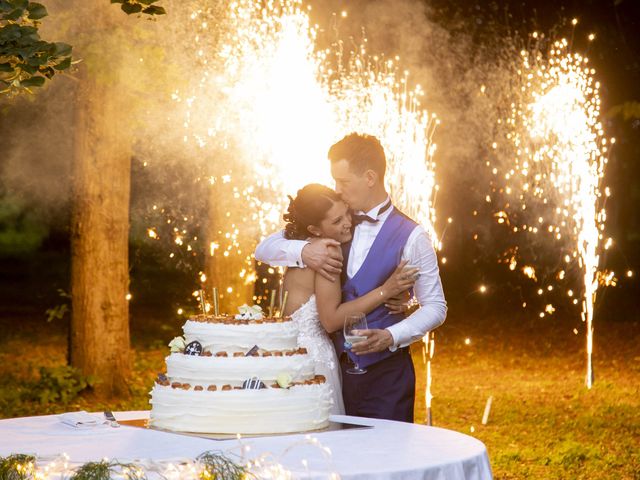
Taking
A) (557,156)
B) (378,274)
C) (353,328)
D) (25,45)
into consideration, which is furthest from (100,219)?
(557,156)

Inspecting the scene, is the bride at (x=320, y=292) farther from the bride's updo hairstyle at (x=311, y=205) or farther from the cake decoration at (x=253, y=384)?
the cake decoration at (x=253, y=384)

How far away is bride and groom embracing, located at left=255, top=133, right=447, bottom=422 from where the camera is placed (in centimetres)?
580

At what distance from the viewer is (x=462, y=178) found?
2561 cm

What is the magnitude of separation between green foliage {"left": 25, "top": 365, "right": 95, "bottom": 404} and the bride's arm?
7.28 metres

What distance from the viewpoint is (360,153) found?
19.9 ft

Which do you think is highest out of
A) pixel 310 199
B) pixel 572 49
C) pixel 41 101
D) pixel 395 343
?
pixel 572 49

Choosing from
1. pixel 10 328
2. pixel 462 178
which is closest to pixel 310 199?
pixel 10 328

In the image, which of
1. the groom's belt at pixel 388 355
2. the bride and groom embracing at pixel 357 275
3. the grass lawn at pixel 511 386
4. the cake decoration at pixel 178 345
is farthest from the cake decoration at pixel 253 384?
the grass lawn at pixel 511 386

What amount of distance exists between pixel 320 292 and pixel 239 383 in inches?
50.7

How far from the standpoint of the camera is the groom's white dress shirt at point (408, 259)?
5.75 metres

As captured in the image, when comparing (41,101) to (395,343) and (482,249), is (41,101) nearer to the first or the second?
(395,343)

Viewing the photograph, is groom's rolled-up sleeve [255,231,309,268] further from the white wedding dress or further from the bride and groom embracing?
the white wedding dress

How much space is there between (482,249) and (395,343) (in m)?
21.2

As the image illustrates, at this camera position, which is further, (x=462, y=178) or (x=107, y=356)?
(x=462, y=178)
